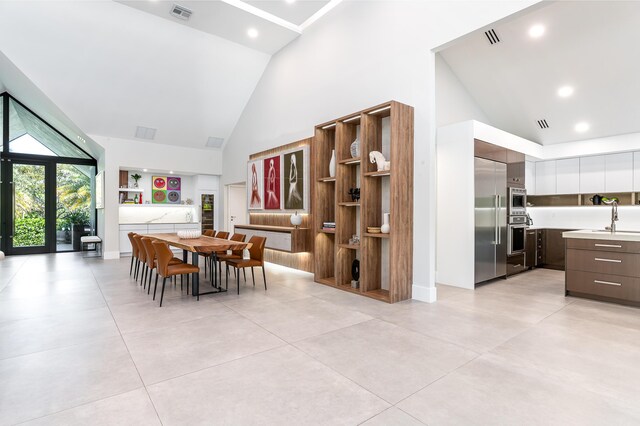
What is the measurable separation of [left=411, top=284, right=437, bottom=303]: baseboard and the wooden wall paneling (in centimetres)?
7

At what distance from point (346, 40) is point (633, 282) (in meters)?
5.42

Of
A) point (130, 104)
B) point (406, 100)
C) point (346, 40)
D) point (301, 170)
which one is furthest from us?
point (130, 104)

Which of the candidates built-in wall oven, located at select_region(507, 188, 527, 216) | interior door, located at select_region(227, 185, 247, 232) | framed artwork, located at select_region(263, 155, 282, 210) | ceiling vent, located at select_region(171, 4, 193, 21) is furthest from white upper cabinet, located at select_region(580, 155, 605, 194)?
interior door, located at select_region(227, 185, 247, 232)

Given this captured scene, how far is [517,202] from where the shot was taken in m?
6.25

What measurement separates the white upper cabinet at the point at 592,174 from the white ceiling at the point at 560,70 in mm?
532

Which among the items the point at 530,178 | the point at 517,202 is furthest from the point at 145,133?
the point at 530,178

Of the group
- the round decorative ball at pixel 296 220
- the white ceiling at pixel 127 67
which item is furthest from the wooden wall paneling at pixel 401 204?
the white ceiling at pixel 127 67

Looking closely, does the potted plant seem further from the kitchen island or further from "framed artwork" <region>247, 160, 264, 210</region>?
the kitchen island

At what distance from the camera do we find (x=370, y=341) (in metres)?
3.04

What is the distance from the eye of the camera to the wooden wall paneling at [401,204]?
4332 millimetres

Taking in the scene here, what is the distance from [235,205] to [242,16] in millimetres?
5539

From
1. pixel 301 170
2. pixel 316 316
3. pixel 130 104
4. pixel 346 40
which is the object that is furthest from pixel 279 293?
pixel 130 104

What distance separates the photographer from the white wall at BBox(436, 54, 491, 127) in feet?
20.1

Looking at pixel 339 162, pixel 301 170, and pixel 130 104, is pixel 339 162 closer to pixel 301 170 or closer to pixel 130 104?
pixel 301 170
